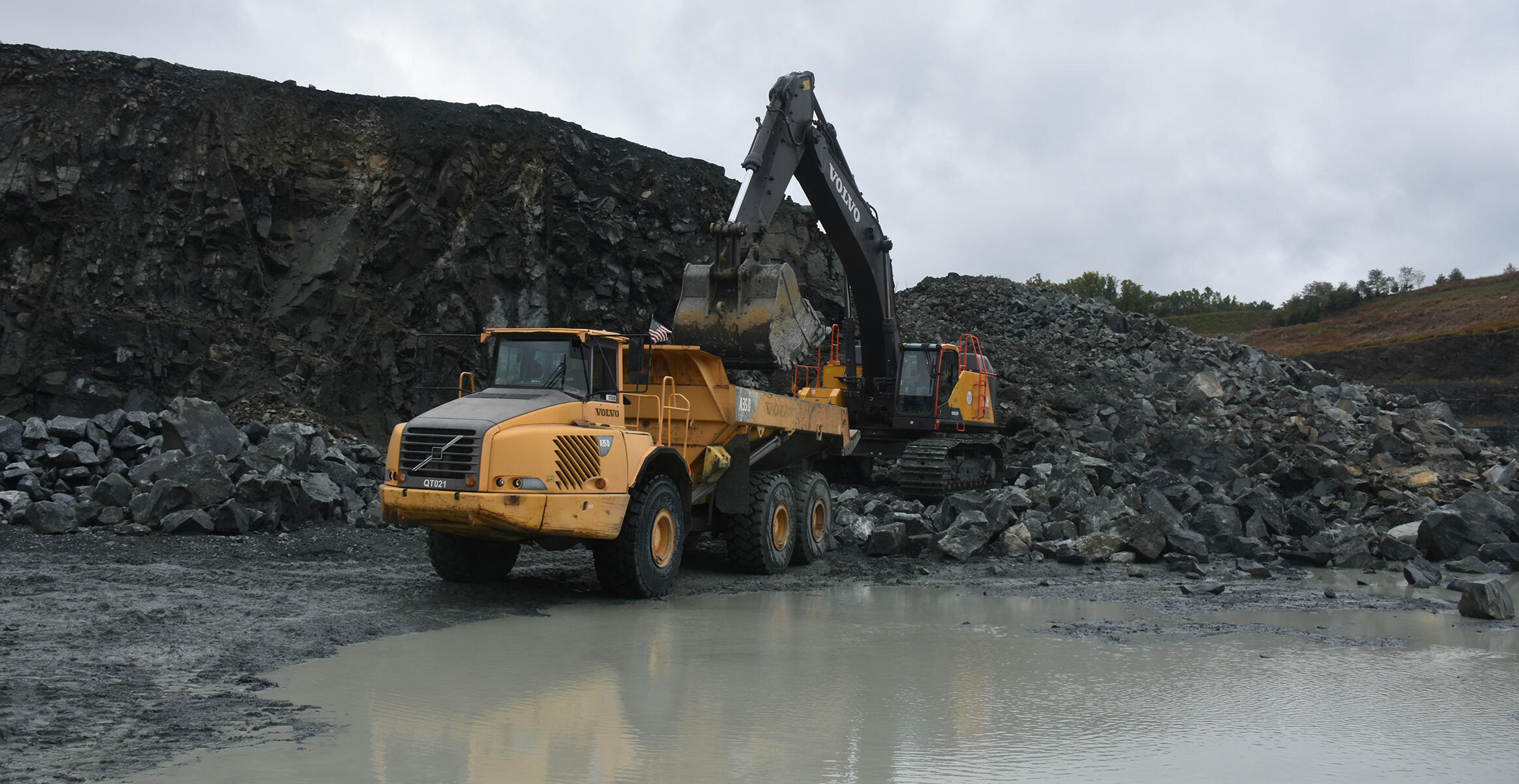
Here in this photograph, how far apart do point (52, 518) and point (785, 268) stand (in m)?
8.08

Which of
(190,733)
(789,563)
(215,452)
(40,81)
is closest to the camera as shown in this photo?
(190,733)

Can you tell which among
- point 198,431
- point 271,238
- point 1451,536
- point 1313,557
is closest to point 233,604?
point 198,431

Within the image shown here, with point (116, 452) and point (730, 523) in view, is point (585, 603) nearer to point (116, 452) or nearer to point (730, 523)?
point (730, 523)

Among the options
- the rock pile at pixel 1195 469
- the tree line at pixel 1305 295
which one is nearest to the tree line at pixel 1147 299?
the tree line at pixel 1305 295

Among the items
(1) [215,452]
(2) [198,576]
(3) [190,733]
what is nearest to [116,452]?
(1) [215,452]

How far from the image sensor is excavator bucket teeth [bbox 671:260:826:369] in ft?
34.8

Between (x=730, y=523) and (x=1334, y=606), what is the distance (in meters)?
5.49

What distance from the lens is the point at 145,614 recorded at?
7.21m

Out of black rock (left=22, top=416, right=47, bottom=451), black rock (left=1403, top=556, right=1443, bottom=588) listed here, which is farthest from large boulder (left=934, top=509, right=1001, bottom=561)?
black rock (left=22, top=416, right=47, bottom=451)

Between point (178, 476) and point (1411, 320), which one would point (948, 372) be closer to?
point (178, 476)

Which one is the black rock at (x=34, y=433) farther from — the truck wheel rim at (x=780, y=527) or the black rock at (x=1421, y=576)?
the black rock at (x=1421, y=576)

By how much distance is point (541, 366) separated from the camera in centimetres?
905

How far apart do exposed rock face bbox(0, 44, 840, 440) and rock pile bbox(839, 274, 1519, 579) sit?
8986 millimetres

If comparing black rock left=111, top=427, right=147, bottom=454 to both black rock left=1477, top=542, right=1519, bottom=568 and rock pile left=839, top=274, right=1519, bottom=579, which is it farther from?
black rock left=1477, top=542, right=1519, bottom=568
